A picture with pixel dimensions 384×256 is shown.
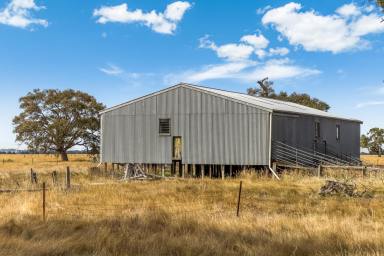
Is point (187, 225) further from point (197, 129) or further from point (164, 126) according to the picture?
point (164, 126)

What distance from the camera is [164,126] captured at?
30828 mm

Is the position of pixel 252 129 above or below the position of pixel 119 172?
above

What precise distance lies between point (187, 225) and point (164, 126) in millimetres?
19963

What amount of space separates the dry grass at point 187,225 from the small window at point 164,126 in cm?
1310

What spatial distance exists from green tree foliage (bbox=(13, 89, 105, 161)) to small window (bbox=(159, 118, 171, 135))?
28.9 meters

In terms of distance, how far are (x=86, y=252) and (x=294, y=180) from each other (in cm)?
1801

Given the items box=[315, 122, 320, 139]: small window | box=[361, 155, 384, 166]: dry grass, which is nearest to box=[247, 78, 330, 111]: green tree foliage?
box=[361, 155, 384, 166]: dry grass

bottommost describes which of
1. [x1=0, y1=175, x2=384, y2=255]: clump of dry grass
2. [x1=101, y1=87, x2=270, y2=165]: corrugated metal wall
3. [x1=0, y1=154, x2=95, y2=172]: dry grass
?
[x1=0, y1=154, x2=95, y2=172]: dry grass

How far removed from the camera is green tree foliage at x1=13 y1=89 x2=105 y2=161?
57266 mm

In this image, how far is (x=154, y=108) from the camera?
101 ft

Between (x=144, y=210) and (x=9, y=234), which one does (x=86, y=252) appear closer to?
(x=9, y=234)

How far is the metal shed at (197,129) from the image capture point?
94.7 feet

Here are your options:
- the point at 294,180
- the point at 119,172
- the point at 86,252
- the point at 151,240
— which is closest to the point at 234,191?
the point at 294,180

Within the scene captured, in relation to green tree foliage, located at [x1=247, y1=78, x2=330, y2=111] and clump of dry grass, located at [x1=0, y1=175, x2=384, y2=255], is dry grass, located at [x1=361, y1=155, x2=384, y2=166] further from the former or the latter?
clump of dry grass, located at [x1=0, y1=175, x2=384, y2=255]
